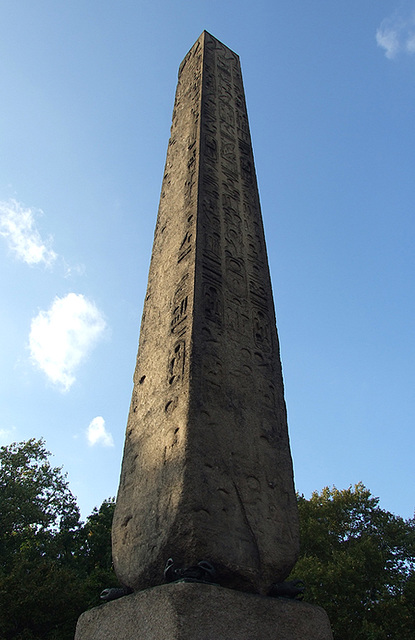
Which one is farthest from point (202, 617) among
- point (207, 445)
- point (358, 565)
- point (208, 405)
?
point (358, 565)

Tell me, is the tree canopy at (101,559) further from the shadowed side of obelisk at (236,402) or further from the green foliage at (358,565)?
the shadowed side of obelisk at (236,402)

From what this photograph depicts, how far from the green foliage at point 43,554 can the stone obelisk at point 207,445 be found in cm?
962

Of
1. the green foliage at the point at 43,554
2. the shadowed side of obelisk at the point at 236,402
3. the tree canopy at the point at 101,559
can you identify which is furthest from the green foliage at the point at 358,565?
the shadowed side of obelisk at the point at 236,402

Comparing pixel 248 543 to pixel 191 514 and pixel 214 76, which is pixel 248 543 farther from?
pixel 214 76

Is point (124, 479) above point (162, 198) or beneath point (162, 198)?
beneath

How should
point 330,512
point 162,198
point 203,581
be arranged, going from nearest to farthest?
point 203,581 → point 162,198 → point 330,512

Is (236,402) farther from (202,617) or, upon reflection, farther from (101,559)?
(101,559)

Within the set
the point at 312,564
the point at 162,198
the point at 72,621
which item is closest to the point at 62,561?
the point at 72,621

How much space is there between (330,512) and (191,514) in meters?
16.9

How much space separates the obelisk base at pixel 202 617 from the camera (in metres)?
2.30

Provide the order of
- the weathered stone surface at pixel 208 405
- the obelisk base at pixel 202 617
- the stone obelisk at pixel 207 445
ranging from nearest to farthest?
the obelisk base at pixel 202 617 < the stone obelisk at pixel 207 445 < the weathered stone surface at pixel 208 405

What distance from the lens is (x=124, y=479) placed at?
3566 millimetres

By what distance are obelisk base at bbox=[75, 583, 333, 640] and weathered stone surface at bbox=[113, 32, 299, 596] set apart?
178mm

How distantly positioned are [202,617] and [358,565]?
13.5 meters
